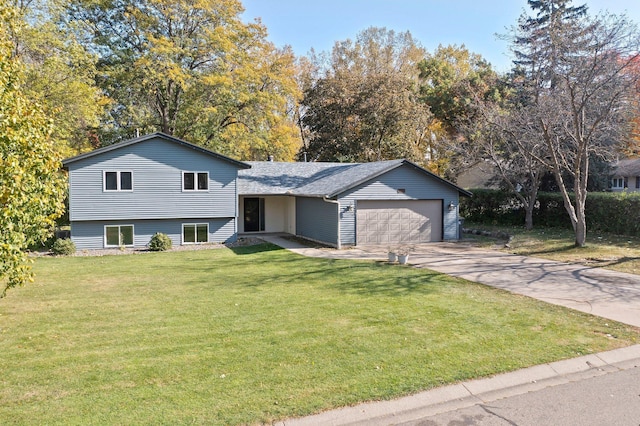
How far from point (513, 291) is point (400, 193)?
32.5 feet

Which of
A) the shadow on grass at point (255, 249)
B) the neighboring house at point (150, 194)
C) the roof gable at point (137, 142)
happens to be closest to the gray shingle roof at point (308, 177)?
the neighboring house at point (150, 194)

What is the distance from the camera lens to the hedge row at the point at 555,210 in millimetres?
20156

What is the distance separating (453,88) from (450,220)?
→ 15.2 meters

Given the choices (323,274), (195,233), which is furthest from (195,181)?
(323,274)

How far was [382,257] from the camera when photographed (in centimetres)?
1616

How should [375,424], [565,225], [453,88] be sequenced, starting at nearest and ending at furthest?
[375,424] < [565,225] < [453,88]

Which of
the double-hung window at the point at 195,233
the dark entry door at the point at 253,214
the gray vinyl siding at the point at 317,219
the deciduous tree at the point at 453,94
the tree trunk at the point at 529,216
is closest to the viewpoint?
the gray vinyl siding at the point at 317,219

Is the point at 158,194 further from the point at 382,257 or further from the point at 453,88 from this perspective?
the point at 453,88

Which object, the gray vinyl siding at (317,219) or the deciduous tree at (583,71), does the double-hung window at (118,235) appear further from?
the deciduous tree at (583,71)

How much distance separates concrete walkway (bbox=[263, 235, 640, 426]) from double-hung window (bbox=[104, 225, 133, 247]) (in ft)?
21.7

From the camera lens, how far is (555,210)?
24828 millimetres

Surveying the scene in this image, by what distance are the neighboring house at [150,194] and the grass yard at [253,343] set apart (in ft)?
23.9

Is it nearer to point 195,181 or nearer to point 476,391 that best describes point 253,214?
point 195,181

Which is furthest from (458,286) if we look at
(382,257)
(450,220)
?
(450,220)
